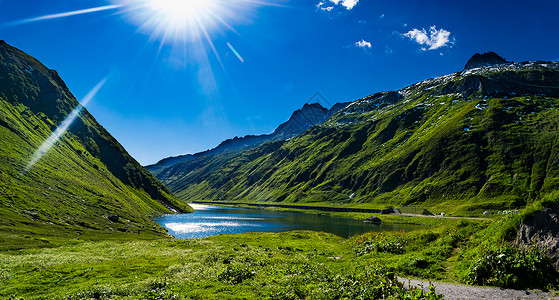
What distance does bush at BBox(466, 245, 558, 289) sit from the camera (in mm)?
17812

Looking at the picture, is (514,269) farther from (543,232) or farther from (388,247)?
(388,247)

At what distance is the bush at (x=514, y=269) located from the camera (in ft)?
58.4

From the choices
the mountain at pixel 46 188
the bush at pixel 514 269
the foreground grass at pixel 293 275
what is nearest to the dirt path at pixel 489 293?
the bush at pixel 514 269

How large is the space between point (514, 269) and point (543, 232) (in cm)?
439

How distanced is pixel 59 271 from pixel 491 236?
46010 millimetres

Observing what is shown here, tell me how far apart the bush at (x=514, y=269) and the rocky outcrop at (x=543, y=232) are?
2.15 feet

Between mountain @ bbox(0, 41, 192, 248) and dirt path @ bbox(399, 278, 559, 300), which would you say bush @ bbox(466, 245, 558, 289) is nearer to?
dirt path @ bbox(399, 278, 559, 300)

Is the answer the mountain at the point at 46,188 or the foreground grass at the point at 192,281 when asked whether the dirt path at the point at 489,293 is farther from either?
the mountain at the point at 46,188

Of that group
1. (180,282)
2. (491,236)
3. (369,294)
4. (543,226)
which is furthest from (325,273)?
(543,226)

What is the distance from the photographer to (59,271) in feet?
100

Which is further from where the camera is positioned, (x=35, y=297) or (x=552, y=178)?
(x=552, y=178)

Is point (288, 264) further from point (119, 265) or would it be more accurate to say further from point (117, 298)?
point (119, 265)

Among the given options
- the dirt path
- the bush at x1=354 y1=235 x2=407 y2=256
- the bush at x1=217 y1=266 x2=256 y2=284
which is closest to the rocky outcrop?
the dirt path

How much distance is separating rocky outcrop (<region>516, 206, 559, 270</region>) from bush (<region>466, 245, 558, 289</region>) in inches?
25.9
